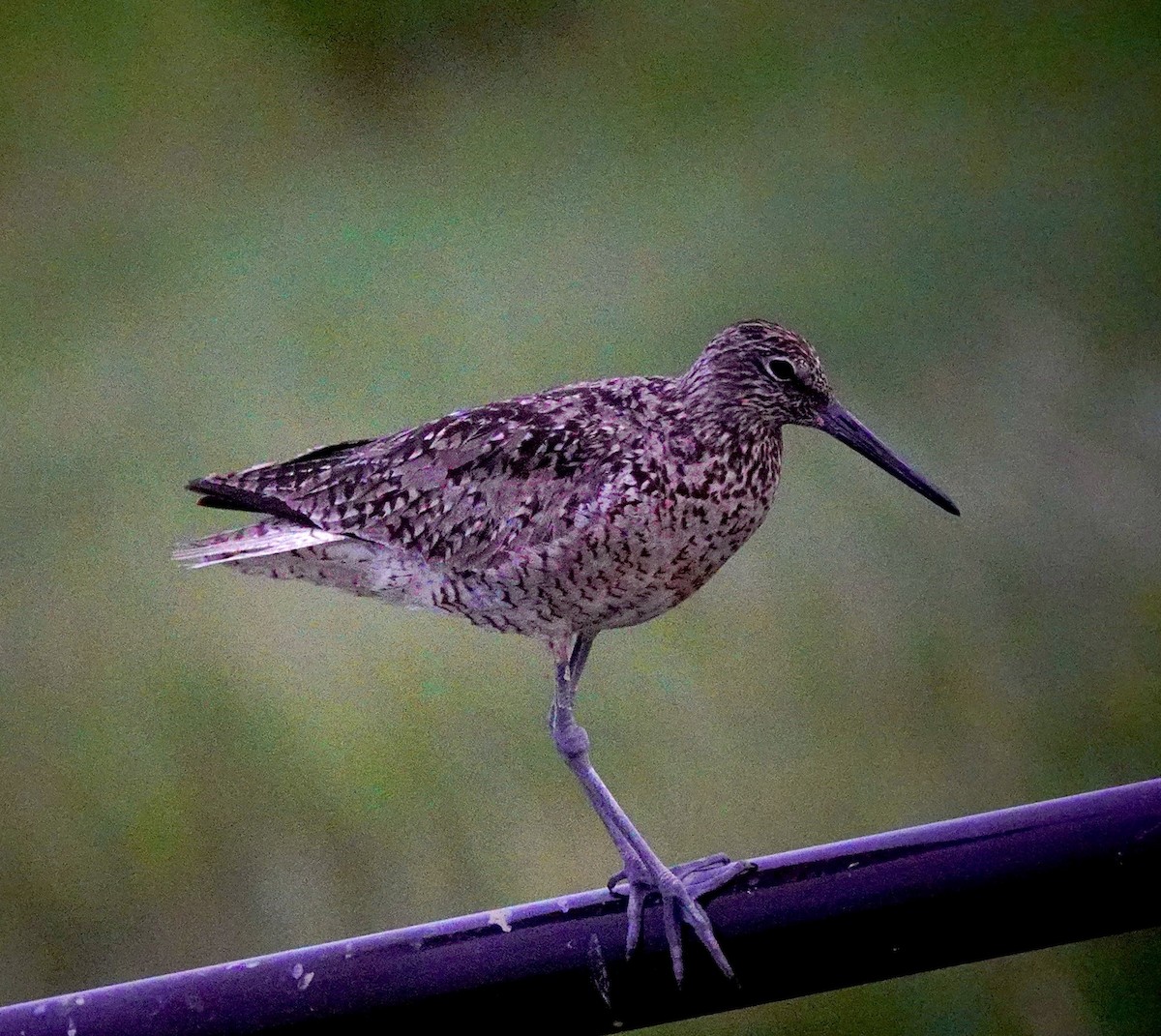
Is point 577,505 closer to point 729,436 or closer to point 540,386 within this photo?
point 729,436

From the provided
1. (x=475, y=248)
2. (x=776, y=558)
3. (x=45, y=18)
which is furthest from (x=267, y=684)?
(x=45, y=18)

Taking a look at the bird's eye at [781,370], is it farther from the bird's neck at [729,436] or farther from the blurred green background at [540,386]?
the blurred green background at [540,386]

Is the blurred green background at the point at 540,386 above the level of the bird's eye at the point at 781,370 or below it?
below

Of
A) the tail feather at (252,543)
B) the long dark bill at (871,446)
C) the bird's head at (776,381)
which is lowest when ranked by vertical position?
the tail feather at (252,543)

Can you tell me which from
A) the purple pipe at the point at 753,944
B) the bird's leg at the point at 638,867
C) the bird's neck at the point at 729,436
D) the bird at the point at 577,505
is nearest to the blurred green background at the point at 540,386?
the bird's leg at the point at 638,867

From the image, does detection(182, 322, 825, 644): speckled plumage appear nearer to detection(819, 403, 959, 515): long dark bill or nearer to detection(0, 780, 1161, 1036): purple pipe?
detection(819, 403, 959, 515): long dark bill

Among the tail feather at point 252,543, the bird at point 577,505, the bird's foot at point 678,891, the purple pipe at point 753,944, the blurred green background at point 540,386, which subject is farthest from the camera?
the blurred green background at point 540,386

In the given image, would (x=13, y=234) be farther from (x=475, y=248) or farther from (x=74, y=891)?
(x=74, y=891)
